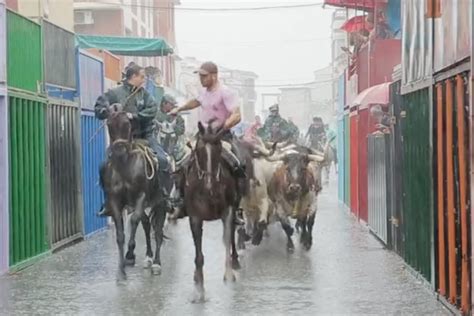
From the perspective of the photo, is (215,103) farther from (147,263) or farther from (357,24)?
(357,24)

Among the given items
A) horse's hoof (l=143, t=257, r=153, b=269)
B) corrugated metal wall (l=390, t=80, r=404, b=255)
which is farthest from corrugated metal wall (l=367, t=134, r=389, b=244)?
A: horse's hoof (l=143, t=257, r=153, b=269)

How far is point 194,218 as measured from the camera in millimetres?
12859

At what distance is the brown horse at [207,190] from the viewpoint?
40.7ft

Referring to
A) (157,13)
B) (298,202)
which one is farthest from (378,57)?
(157,13)

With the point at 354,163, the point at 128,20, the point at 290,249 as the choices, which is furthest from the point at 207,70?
the point at 128,20

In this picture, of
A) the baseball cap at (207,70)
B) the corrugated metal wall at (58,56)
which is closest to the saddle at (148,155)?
the baseball cap at (207,70)

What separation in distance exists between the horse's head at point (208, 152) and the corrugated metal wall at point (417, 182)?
7.86ft

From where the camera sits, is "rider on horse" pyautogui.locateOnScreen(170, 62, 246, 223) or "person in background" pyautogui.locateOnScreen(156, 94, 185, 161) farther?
"person in background" pyautogui.locateOnScreen(156, 94, 185, 161)

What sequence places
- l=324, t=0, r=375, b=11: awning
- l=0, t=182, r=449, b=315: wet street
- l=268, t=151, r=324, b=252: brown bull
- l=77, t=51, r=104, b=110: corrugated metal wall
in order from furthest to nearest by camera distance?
l=324, t=0, r=375, b=11: awning < l=77, t=51, r=104, b=110: corrugated metal wall < l=268, t=151, r=324, b=252: brown bull < l=0, t=182, r=449, b=315: wet street

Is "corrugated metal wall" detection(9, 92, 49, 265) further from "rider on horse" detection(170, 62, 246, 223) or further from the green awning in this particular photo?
the green awning

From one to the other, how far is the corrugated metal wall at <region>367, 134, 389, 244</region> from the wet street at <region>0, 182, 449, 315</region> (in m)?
0.39

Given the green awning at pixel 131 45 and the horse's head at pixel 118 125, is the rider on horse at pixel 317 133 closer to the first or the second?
the green awning at pixel 131 45

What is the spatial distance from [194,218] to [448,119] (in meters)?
3.57

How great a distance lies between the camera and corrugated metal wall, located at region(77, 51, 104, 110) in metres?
19.7
